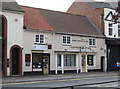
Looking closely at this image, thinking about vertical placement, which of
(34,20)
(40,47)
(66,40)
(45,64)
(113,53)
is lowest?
(45,64)

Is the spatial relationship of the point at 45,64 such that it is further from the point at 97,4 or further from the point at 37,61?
the point at 97,4

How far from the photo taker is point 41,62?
95.7 feet

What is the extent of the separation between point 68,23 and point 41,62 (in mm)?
8156

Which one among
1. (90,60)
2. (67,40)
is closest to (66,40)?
(67,40)

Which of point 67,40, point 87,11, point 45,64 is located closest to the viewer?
point 45,64

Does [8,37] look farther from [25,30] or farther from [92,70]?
[92,70]

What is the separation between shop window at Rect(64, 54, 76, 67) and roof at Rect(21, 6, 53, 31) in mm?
4472

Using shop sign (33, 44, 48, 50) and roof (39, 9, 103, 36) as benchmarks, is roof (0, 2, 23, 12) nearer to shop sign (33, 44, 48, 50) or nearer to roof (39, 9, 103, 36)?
shop sign (33, 44, 48, 50)

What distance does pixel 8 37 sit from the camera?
2622 centimetres

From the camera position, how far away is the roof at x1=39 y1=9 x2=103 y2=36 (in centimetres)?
3266

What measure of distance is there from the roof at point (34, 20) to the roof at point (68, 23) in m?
1.13

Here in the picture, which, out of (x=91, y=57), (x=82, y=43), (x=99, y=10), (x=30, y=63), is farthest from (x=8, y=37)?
(x=99, y=10)

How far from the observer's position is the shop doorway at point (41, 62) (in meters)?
28.5

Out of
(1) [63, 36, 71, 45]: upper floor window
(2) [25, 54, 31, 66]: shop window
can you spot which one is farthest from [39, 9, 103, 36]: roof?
(2) [25, 54, 31, 66]: shop window
